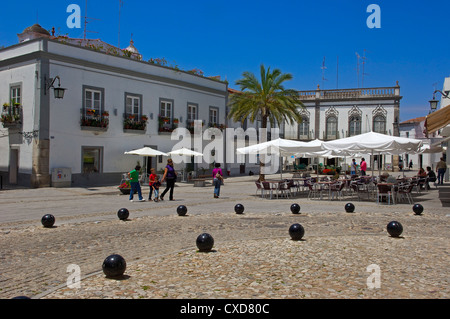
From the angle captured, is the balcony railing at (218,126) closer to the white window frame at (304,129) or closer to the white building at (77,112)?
the white building at (77,112)

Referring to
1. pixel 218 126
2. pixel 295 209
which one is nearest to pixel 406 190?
pixel 295 209

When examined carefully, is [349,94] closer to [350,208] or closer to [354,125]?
[354,125]

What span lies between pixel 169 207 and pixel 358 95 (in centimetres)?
4186

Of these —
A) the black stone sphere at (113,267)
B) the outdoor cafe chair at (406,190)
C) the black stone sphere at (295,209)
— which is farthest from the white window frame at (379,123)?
the black stone sphere at (113,267)

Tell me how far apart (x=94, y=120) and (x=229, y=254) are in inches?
746

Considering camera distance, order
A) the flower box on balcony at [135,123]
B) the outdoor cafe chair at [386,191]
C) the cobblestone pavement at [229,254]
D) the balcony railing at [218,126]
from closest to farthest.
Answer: the cobblestone pavement at [229,254] → the outdoor cafe chair at [386,191] → the flower box on balcony at [135,123] → the balcony railing at [218,126]

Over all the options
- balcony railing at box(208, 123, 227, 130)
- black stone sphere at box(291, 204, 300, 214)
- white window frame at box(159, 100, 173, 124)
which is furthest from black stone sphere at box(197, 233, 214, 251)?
balcony railing at box(208, 123, 227, 130)

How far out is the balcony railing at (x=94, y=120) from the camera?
2366cm

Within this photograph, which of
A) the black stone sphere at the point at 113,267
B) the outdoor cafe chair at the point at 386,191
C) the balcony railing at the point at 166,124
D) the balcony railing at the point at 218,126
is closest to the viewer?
the black stone sphere at the point at 113,267

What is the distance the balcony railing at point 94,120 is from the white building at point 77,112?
57mm

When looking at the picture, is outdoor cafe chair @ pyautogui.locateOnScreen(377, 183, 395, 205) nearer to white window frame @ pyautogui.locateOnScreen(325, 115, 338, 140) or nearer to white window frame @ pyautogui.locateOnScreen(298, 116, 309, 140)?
white window frame @ pyautogui.locateOnScreen(325, 115, 338, 140)

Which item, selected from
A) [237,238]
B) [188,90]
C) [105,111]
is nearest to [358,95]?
[188,90]

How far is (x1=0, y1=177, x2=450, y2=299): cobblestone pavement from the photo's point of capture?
5.27m

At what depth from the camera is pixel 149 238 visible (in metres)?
8.80
